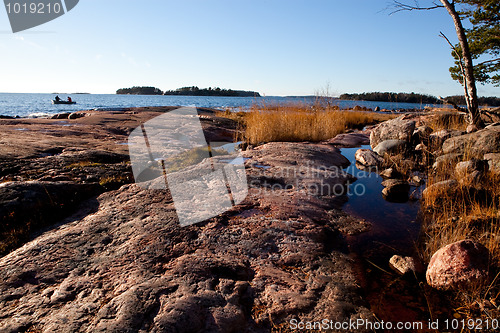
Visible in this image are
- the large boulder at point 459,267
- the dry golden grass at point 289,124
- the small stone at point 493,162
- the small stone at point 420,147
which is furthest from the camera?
the dry golden grass at point 289,124

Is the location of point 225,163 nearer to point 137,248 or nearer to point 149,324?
point 137,248

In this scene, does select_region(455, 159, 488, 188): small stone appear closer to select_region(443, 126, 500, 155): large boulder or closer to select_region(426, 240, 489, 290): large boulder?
select_region(443, 126, 500, 155): large boulder

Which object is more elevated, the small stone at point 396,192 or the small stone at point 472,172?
the small stone at point 472,172

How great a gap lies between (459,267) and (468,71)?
704cm

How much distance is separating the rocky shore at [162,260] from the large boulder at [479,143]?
11.9ft

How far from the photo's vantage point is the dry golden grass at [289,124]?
8570 millimetres

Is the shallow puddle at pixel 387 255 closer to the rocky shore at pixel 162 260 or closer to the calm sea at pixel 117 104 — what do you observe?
the rocky shore at pixel 162 260

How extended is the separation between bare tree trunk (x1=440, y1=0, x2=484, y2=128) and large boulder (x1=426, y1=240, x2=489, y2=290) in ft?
21.6

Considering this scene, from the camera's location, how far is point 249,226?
2.92 m

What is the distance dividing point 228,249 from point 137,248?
800mm

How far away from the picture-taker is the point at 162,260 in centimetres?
229

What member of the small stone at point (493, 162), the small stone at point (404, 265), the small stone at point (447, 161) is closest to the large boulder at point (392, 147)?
the small stone at point (447, 161)

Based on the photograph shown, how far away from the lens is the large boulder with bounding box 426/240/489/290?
2.21 m

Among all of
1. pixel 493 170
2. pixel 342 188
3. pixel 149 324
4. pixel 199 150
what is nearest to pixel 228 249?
pixel 149 324
